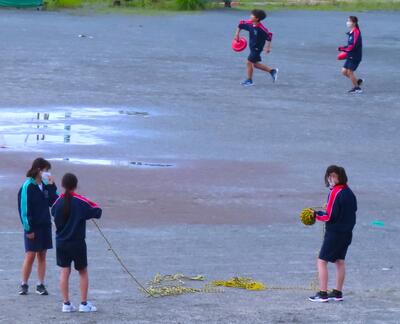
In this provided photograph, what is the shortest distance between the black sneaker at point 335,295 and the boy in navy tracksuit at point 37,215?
269 cm

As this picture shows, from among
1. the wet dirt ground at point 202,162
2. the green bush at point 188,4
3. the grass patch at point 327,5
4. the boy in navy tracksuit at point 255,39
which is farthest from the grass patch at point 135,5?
the boy in navy tracksuit at point 255,39

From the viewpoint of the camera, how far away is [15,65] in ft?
94.0

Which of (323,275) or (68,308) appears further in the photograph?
(323,275)

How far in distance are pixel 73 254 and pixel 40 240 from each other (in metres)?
0.69

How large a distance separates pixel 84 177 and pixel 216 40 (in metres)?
21.6

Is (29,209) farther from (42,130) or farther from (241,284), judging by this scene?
(42,130)

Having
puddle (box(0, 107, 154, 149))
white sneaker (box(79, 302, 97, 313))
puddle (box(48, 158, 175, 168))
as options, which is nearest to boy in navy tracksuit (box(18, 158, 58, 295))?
white sneaker (box(79, 302, 97, 313))

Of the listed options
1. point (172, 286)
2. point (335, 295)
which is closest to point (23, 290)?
point (172, 286)

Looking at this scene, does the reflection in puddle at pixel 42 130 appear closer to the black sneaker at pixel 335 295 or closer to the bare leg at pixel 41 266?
the bare leg at pixel 41 266

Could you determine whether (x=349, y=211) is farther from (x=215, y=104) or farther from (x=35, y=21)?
(x=35, y=21)

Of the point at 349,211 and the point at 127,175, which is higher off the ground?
the point at 349,211

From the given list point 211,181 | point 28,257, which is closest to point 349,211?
point 28,257

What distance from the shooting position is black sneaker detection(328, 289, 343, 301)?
417 inches

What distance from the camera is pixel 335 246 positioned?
10.8 m
